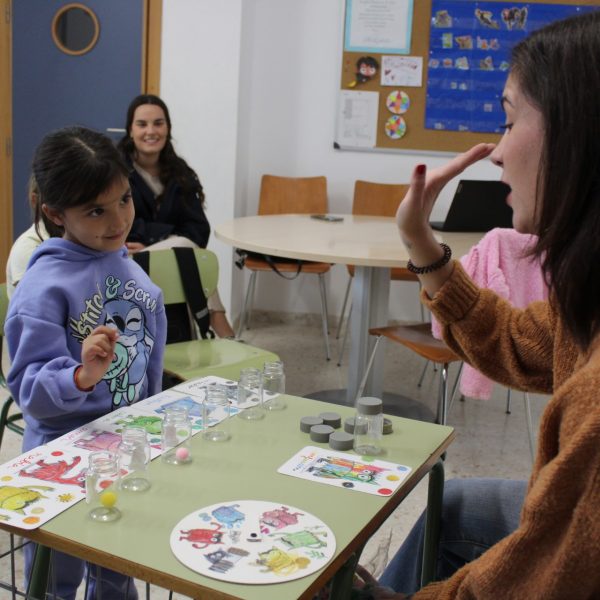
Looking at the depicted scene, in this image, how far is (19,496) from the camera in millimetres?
1141

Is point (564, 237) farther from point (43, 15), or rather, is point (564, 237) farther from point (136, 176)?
point (43, 15)

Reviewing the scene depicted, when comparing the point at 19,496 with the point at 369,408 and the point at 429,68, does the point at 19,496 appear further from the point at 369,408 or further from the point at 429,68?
the point at 429,68

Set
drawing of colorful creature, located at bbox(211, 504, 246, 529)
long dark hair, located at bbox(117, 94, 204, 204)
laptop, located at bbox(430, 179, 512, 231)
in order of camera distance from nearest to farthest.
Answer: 1. drawing of colorful creature, located at bbox(211, 504, 246, 529)
2. laptop, located at bbox(430, 179, 512, 231)
3. long dark hair, located at bbox(117, 94, 204, 204)

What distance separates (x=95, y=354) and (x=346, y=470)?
49 cm

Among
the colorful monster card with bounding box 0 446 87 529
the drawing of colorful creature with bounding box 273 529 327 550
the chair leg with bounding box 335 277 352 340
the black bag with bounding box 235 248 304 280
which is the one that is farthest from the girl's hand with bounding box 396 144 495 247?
the chair leg with bounding box 335 277 352 340

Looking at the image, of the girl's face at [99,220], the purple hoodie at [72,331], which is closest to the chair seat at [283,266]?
the purple hoodie at [72,331]

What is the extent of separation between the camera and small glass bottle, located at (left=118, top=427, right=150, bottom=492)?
1.19 meters

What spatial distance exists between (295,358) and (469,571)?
336 cm

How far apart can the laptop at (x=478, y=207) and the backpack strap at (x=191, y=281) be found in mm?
1247

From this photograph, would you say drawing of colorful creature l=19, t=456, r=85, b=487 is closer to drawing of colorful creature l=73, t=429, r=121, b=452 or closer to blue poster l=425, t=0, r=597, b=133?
drawing of colorful creature l=73, t=429, r=121, b=452

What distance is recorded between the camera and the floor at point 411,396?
8.26 feet

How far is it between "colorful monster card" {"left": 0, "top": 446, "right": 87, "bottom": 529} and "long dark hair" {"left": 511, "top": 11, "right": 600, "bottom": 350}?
0.73 metres

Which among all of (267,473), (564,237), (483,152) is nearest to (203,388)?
(267,473)

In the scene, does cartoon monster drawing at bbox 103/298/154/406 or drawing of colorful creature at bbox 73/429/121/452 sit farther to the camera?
cartoon monster drawing at bbox 103/298/154/406
